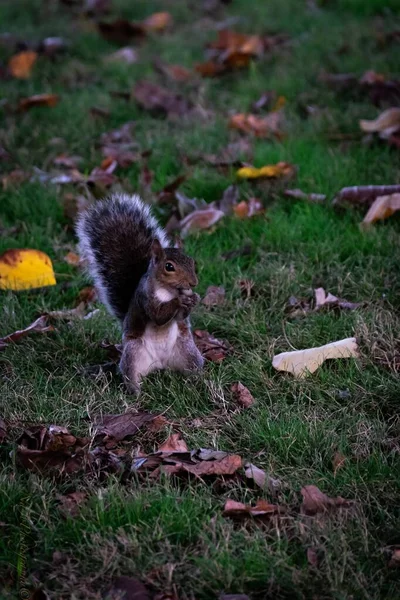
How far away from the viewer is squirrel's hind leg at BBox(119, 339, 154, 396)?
10.7 feet

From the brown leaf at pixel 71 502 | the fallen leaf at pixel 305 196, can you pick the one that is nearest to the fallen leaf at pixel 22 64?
the fallen leaf at pixel 305 196

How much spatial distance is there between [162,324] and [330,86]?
3.38 metres

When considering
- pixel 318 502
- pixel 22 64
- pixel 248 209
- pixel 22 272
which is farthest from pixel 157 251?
pixel 22 64

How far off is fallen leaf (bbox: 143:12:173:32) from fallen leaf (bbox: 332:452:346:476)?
18.1 ft

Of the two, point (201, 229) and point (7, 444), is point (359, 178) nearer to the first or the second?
point (201, 229)

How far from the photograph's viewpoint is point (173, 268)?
3.11 meters

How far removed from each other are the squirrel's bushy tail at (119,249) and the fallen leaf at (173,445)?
0.73 m

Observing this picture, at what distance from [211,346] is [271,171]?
4.91ft

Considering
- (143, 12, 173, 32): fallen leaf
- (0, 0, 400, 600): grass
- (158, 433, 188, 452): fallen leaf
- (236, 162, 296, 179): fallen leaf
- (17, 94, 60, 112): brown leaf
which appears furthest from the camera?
(143, 12, 173, 32): fallen leaf

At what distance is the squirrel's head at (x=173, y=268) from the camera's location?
3.10 meters

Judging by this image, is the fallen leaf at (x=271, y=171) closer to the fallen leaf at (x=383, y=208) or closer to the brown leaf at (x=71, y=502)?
the fallen leaf at (x=383, y=208)

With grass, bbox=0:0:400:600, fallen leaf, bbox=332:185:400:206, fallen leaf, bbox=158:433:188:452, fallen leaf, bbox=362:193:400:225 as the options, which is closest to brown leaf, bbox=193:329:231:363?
grass, bbox=0:0:400:600

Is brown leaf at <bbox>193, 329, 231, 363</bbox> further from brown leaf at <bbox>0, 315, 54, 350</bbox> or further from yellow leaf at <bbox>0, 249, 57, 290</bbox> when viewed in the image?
yellow leaf at <bbox>0, 249, 57, 290</bbox>

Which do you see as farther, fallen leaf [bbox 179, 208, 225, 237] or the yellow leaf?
fallen leaf [bbox 179, 208, 225, 237]
